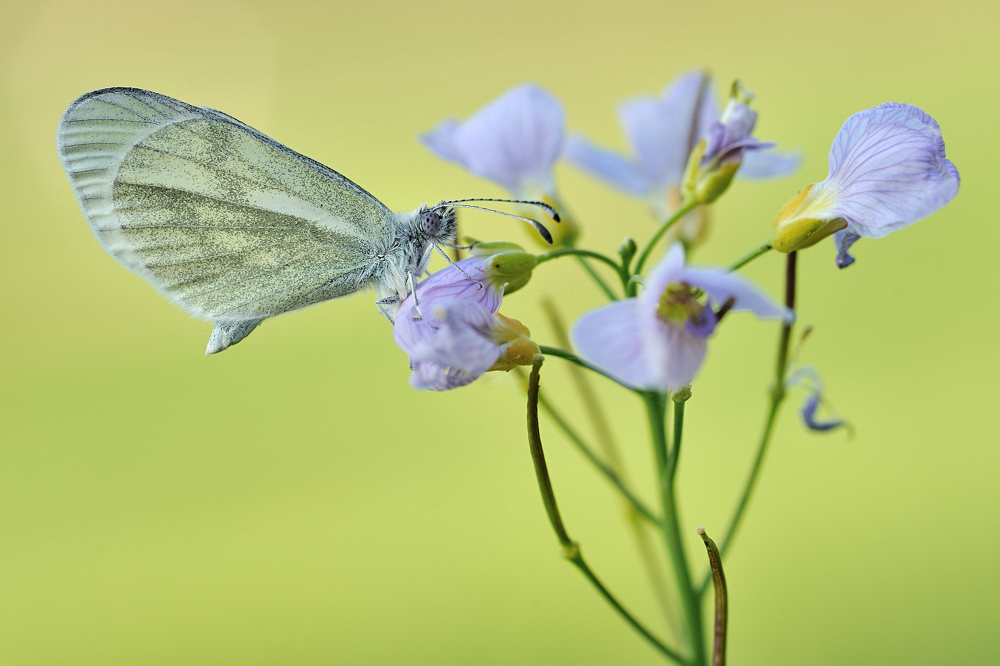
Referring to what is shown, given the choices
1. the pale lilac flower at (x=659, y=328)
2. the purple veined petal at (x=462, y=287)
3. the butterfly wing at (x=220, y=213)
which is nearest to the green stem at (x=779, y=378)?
the pale lilac flower at (x=659, y=328)

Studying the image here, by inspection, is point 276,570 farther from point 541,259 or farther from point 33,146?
point 33,146

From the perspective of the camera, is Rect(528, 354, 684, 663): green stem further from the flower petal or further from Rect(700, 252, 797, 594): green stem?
the flower petal

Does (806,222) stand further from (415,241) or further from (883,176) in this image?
(415,241)

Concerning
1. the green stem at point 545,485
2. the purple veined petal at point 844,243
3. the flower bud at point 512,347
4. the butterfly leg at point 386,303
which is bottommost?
the green stem at point 545,485

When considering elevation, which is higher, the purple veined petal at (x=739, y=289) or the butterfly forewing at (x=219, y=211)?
the butterfly forewing at (x=219, y=211)

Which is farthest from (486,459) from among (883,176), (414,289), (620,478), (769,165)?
(883,176)

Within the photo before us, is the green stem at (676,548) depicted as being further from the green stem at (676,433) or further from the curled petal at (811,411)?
the curled petal at (811,411)

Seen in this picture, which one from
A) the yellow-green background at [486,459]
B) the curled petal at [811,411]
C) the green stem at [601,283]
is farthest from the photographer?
the yellow-green background at [486,459]
